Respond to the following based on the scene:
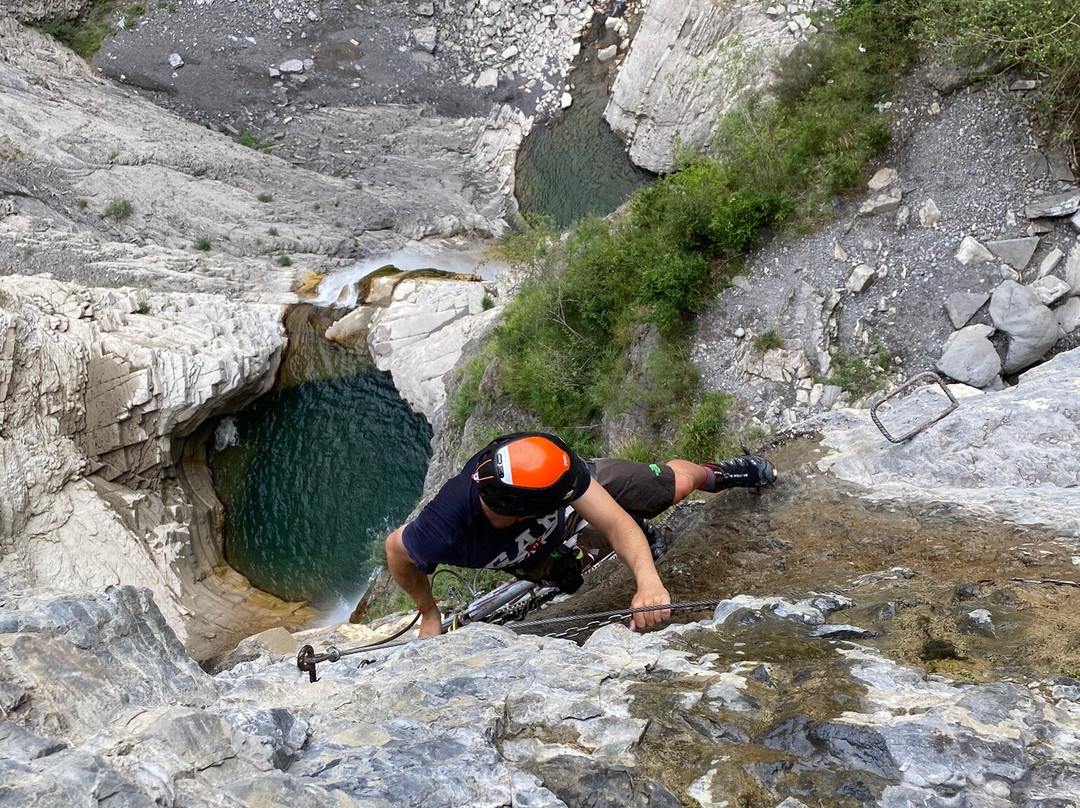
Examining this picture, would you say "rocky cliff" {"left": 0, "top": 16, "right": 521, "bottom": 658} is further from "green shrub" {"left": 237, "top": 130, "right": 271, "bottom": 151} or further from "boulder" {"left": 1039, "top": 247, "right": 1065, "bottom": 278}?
"boulder" {"left": 1039, "top": 247, "right": 1065, "bottom": 278}

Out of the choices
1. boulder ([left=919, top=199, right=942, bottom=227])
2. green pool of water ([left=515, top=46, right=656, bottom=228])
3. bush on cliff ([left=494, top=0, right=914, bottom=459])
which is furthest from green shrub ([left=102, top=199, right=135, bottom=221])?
boulder ([left=919, top=199, right=942, bottom=227])

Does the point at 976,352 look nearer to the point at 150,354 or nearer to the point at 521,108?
the point at 150,354

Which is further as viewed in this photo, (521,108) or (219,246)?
(521,108)

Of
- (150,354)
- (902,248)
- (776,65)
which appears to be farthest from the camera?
(150,354)

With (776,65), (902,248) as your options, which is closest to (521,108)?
(776,65)

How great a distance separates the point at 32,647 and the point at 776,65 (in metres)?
14.6

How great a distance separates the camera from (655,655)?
4.43 m

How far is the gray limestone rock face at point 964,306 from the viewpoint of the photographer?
9664 mm

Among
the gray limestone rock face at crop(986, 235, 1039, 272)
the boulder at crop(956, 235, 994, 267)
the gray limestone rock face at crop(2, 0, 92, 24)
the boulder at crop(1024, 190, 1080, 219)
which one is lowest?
the gray limestone rock face at crop(986, 235, 1039, 272)

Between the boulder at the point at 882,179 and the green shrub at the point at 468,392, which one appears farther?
the green shrub at the point at 468,392

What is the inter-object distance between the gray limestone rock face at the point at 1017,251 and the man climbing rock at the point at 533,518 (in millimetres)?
6484

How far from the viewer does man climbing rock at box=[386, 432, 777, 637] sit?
4.21 m

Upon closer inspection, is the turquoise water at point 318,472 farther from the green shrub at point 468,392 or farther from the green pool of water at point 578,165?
the green pool of water at point 578,165

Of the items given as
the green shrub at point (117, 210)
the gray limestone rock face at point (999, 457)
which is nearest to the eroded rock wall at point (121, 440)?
the green shrub at point (117, 210)
